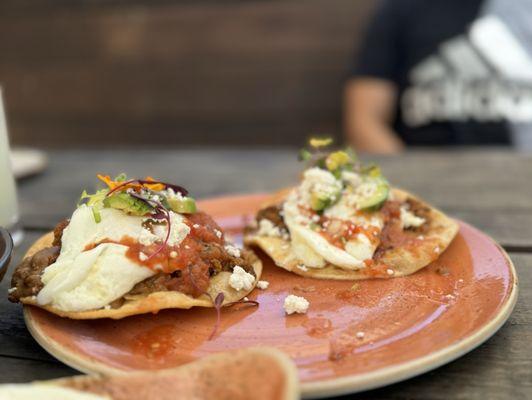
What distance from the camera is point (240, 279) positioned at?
180cm

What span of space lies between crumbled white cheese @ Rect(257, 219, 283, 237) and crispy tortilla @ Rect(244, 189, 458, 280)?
0.02 metres

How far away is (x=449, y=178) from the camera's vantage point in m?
3.31

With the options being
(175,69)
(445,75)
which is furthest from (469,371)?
(175,69)

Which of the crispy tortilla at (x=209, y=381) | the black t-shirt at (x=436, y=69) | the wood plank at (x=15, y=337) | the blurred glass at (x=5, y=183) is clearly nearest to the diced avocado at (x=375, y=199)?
the crispy tortilla at (x=209, y=381)

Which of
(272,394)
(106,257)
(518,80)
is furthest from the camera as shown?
(518,80)

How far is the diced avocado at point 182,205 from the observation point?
6.23 feet

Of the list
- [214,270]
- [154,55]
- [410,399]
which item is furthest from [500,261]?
[154,55]

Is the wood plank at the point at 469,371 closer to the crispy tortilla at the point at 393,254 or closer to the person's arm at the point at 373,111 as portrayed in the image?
the crispy tortilla at the point at 393,254

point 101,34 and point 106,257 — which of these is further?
point 101,34

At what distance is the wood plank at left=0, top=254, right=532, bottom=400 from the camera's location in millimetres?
1352

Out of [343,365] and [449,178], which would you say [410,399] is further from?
[449,178]

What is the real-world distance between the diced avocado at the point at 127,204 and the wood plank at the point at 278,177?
41.7 inches

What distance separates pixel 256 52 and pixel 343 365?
502 centimetres

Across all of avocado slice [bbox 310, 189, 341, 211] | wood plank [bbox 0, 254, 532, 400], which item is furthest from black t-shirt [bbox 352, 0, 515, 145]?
wood plank [bbox 0, 254, 532, 400]
